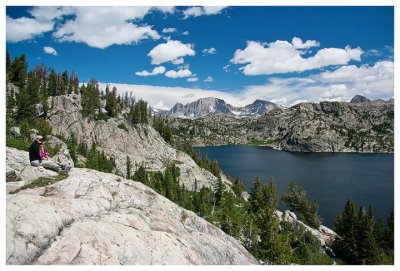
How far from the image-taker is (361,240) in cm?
8156

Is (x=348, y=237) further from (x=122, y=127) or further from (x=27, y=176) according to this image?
(x=122, y=127)

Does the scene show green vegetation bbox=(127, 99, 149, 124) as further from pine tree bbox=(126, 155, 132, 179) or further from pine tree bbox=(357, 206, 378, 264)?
pine tree bbox=(357, 206, 378, 264)

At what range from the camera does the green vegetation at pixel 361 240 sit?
79438mm

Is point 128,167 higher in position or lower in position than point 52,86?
lower

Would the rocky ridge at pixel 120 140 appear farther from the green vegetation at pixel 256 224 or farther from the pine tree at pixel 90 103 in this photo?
the green vegetation at pixel 256 224

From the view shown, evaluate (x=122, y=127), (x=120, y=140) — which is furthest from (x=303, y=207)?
(x=122, y=127)

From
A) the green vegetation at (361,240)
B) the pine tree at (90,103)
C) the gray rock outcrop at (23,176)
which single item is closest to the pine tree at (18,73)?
the pine tree at (90,103)

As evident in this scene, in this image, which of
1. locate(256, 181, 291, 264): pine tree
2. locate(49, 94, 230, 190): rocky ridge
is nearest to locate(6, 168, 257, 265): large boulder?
locate(256, 181, 291, 264): pine tree

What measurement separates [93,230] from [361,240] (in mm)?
81217

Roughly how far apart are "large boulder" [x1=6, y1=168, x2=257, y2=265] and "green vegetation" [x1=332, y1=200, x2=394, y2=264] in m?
63.5

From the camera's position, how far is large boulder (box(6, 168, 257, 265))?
18.7m

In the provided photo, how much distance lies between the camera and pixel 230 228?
274ft
